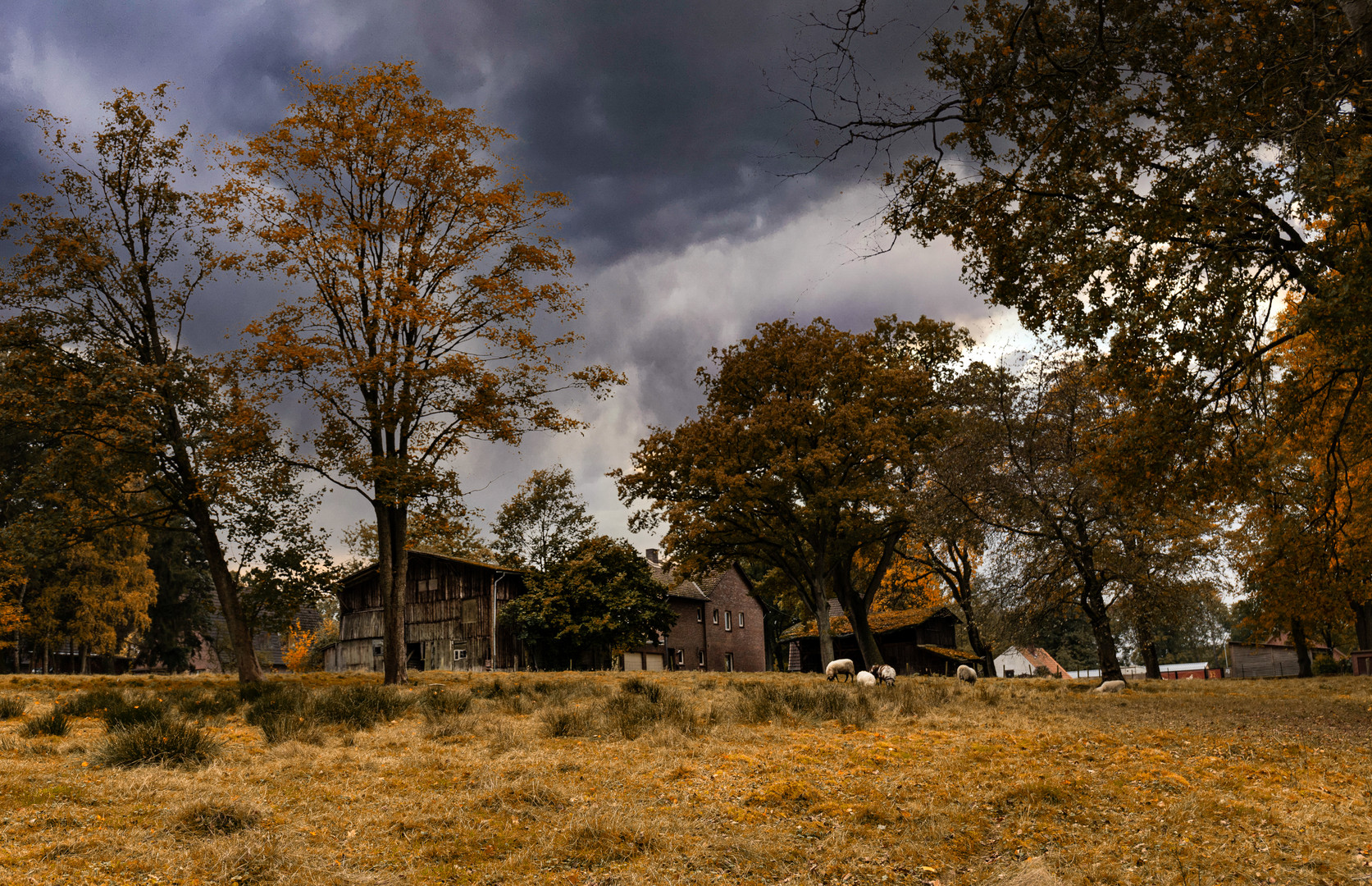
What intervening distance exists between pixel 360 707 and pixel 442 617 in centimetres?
3897

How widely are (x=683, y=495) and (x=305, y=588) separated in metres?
17.2

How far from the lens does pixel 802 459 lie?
33188 mm

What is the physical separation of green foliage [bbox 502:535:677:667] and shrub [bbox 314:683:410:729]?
32.1m

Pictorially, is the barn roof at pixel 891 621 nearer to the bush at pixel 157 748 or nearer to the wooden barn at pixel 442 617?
the wooden barn at pixel 442 617

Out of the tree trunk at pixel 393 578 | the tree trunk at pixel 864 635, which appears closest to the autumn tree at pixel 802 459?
the tree trunk at pixel 864 635

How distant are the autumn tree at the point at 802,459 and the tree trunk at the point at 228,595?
16529 mm

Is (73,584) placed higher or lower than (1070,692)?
higher

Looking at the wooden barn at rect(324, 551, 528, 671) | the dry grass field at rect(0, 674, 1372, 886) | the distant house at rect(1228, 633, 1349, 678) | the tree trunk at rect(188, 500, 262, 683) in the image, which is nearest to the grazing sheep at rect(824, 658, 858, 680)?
the dry grass field at rect(0, 674, 1372, 886)

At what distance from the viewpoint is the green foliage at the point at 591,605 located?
4662 centimetres

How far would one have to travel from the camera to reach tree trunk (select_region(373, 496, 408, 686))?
76.7 feet

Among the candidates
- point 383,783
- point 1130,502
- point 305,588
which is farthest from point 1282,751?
point 305,588

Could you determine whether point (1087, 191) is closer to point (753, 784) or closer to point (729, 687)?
point (753, 784)

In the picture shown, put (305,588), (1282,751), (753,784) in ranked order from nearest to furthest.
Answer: (753,784) → (1282,751) → (305,588)

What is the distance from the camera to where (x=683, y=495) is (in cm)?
3647
